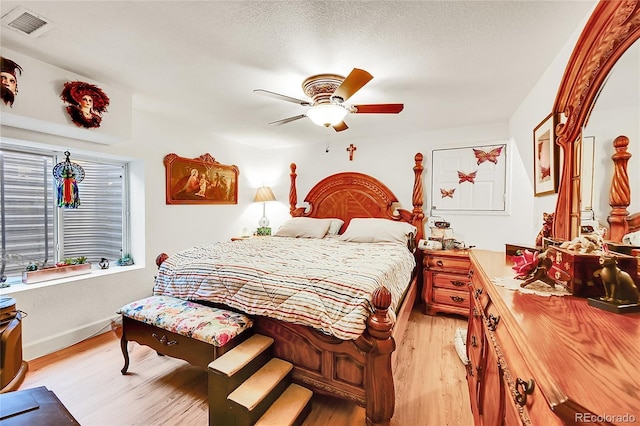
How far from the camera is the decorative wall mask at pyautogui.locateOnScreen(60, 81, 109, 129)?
6.81ft

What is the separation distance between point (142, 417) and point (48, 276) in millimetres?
1760

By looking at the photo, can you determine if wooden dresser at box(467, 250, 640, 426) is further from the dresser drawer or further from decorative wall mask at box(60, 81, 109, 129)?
decorative wall mask at box(60, 81, 109, 129)

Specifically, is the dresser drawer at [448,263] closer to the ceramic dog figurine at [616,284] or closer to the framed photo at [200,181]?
the ceramic dog figurine at [616,284]

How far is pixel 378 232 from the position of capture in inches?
129

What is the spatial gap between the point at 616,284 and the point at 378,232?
2462mm

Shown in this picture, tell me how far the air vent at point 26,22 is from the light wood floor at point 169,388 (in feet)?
7.76

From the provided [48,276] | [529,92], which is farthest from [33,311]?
[529,92]

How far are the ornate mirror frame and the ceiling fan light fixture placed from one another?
139 cm

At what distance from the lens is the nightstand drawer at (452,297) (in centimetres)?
297

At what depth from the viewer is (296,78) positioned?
216 cm

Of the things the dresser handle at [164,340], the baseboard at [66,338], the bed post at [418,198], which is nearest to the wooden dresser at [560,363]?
the dresser handle at [164,340]

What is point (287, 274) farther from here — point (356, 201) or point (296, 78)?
point (356, 201)

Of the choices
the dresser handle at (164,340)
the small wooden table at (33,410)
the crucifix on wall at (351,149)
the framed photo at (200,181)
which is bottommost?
the dresser handle at (164,340)

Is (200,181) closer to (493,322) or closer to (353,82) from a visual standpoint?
(353,82)
